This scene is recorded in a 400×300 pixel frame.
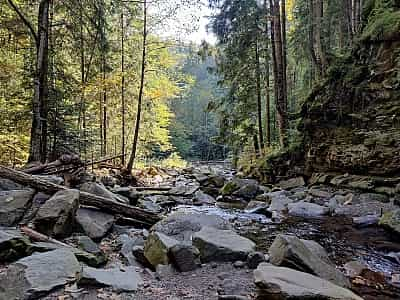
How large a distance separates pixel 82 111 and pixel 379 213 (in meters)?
10.5

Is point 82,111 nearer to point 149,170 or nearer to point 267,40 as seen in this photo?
point 149,170

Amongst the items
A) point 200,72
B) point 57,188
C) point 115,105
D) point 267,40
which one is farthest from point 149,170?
point 200,72

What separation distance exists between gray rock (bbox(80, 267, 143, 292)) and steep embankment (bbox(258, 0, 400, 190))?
633cm

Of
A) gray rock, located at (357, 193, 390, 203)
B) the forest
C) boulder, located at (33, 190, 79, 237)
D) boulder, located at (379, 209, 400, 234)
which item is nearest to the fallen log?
the forest

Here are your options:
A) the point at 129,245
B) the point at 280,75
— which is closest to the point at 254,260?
the point at 129,245

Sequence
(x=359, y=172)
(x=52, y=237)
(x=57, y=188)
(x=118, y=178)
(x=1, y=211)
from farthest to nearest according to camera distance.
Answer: (x=118, y=178), (x=359, y=172), (x=57, y=188), (x=1, y=211), (x=52, y=237)

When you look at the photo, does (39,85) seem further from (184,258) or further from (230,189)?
(184,258)

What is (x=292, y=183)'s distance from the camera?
10.7m

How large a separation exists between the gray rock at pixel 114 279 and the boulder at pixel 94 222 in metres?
1.43

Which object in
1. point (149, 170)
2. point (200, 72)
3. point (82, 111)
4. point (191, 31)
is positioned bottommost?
point (149, 170)

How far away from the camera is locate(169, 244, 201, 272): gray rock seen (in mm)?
3865

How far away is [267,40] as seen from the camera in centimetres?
1459

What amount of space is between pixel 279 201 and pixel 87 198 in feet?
15.2

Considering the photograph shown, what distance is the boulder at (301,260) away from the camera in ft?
11.5
